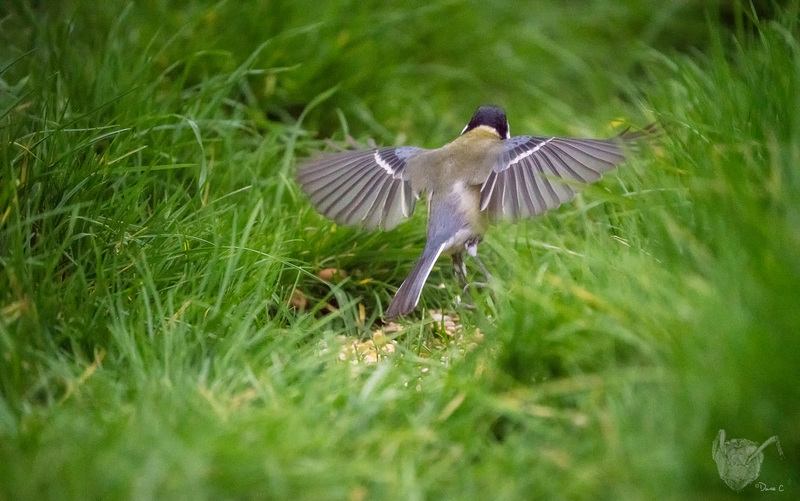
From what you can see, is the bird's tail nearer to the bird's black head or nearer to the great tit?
the great tit

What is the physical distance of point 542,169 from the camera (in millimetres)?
3480

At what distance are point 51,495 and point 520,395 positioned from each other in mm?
1372

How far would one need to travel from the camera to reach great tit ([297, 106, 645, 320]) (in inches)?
132

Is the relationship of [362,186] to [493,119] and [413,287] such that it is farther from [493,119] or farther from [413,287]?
[493,119]

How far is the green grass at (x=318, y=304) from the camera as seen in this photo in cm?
200

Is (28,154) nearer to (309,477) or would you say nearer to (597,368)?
(309,477)

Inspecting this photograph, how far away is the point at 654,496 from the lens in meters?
1.92

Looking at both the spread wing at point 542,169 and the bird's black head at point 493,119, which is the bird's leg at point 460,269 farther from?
the bird's black head at point 493,119

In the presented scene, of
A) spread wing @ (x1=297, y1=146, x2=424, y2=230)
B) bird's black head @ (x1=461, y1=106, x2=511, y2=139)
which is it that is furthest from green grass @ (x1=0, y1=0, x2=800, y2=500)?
bird's black head @ (x1=461, y1=106, x2=511, y2=139)

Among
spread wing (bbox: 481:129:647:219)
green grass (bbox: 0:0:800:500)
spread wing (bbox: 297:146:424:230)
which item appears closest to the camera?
green grass (bbox: 0:0:800:500)

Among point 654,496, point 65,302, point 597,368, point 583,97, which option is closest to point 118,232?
point 65,302

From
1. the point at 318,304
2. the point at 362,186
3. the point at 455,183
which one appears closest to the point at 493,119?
the point at 455,183

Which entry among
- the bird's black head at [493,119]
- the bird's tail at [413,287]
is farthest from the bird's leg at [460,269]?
the bird's black head at [493,119]

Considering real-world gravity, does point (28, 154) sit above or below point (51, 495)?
above
